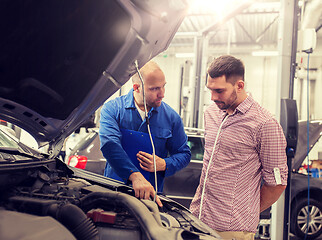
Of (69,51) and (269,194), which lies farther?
(269,194)

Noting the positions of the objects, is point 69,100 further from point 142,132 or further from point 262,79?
point 262,79

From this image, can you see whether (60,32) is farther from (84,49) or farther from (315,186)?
(315,186)

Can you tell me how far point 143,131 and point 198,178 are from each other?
3.03 metres

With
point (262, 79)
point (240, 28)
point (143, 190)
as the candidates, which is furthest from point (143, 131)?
point (262, 79)

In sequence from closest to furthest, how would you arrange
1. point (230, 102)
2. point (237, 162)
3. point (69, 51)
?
point (69, 51), point (237, 162), point (230, 102)

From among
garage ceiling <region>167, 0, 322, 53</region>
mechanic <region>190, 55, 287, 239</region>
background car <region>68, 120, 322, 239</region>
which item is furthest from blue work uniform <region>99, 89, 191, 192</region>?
garage ceiling <region>167, 0, 322, 53</region>

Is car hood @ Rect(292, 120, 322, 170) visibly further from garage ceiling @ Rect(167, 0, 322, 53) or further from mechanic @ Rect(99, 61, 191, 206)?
garage ceiling @ Rect(167, 0, 322, 53)

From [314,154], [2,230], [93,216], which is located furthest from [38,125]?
[314,154]

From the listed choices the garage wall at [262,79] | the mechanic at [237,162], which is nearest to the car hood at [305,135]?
the mechanic at [237,162]

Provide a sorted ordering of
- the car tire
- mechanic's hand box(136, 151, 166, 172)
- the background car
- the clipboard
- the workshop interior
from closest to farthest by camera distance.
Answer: the workshop interior, mechanic's hand box(136, 151, 166, 172), the clipboard, the background car, the car tire

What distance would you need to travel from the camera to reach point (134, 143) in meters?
2.29

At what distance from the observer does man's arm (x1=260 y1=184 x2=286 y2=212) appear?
2058 millimetres

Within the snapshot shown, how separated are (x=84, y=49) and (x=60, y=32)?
5.7 inches

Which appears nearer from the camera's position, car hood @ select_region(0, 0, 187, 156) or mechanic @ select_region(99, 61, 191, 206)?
car hood @ select_region(0, 0, 187, 156)
